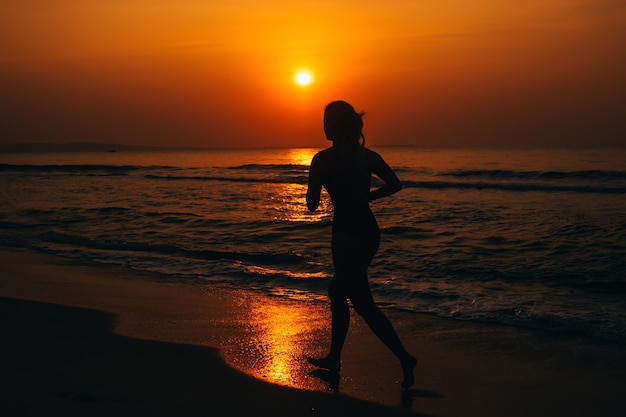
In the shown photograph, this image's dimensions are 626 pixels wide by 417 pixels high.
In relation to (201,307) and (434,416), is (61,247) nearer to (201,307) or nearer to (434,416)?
(201,307)

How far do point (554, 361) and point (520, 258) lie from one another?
5466 millimetres

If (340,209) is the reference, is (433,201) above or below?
below

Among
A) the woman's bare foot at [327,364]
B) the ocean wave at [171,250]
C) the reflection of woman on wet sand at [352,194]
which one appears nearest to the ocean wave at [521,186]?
the ocean wave at [171,250]

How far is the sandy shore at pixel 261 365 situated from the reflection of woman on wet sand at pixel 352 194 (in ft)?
1.78

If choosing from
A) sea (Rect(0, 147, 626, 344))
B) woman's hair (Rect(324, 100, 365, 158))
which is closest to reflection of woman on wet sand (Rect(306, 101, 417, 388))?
woman's hair (Rect(324, 100, 365, 158))

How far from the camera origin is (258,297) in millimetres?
8281

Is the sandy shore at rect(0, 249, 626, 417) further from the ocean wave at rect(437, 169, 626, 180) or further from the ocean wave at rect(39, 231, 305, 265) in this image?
the ocean wave at rect(437, 169, 626, 180)

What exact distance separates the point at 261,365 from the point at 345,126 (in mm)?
1911

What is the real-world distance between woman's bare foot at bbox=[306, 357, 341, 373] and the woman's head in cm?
158

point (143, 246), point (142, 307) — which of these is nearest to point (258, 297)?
point (142, 307)

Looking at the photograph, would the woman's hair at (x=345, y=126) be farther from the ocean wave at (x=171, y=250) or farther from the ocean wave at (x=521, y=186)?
the ocean wave at (x=521, y=186)

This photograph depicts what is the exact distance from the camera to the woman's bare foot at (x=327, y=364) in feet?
16.2

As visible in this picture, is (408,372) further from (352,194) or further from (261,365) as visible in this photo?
(352,194)

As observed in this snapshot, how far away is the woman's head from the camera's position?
177 inches
